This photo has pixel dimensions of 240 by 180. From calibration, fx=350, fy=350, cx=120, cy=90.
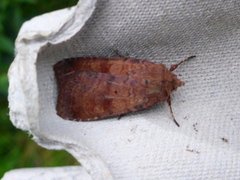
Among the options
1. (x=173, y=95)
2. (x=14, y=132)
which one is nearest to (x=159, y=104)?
(x=173, y=95)

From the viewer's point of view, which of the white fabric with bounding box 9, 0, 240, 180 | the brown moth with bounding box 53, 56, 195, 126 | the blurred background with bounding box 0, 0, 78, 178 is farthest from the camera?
the blurred background with bounding box 0, 0, 78, 178

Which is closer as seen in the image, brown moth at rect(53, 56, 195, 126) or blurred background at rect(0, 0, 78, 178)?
brown moth at rect(53, 56, 195, 126)

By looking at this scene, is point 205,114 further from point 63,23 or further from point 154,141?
point 63,23

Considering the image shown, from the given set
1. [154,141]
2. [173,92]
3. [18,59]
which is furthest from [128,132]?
[18,59]

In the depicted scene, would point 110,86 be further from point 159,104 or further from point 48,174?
point 48,174

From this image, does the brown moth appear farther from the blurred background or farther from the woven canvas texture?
the blurred background

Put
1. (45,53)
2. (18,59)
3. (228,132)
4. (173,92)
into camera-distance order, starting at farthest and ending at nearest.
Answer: (173,92), (228,132), (45,53), (18,59)

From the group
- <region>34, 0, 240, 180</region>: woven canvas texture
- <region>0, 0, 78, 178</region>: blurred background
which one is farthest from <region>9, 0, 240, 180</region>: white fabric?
<region>0, 0, 78, 178</region>: blurred background
